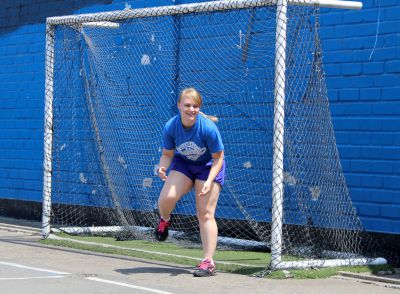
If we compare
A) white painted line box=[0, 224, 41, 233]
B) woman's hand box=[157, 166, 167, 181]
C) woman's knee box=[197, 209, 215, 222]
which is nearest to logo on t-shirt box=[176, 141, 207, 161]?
woman's hand box=[157, 166, 167, 181]

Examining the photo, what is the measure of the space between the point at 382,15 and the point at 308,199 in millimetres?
2312

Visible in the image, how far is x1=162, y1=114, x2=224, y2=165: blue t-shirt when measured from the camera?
8.18 meters

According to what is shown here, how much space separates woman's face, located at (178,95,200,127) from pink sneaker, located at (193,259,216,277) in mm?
1374

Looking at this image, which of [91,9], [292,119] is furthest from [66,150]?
[292,119]

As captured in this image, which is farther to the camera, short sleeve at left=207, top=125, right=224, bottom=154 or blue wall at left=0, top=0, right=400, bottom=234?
blue wall at left=0, top=0, right=400, bottom=234

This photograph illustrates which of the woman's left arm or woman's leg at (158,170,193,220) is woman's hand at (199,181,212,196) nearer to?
the woman's left arm

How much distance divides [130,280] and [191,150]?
1407mm

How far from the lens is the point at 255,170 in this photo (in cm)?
1077

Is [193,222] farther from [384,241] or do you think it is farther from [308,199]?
[384,241]

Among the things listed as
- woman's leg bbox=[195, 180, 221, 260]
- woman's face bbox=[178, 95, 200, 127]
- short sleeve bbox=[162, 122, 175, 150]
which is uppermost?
woman's face bbox=[178, 95, 200, 127]

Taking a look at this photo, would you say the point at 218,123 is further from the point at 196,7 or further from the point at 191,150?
the point at 191,150

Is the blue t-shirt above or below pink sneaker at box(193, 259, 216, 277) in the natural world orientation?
above

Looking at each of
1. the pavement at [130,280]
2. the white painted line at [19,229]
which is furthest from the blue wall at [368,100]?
the white painted line at [19,229]

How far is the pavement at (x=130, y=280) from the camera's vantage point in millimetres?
7449
